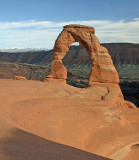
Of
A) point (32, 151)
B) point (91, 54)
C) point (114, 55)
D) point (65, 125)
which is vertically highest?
point (114, 55)

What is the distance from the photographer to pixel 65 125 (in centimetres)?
766

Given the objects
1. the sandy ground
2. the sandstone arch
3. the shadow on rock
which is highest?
the sandstone arch

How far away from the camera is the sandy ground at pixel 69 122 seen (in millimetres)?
6121

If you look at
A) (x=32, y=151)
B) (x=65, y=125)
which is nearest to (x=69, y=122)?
(x=65, y=125)

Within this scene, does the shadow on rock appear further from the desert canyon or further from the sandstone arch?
the sandstone arch

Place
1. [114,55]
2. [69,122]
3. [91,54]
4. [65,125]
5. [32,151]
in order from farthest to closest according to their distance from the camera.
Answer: [114,55] < [91,54] < [69,122] < [65,125] < [32,151]

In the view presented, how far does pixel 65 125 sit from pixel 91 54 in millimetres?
7157

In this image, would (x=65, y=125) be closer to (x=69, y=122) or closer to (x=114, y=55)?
(x=69, y=122)

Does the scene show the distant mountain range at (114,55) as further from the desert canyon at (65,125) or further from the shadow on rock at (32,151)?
the shadow on rock at (32,151)

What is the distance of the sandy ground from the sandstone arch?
2.79 meters

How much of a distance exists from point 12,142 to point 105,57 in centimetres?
1022

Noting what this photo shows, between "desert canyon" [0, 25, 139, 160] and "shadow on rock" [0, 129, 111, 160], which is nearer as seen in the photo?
"shadow on rock" [0, 129, 111, 160]

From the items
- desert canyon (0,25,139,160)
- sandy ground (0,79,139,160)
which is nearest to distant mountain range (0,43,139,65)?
desert canyon (0,25,139,160)

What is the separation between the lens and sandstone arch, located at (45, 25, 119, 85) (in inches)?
520
